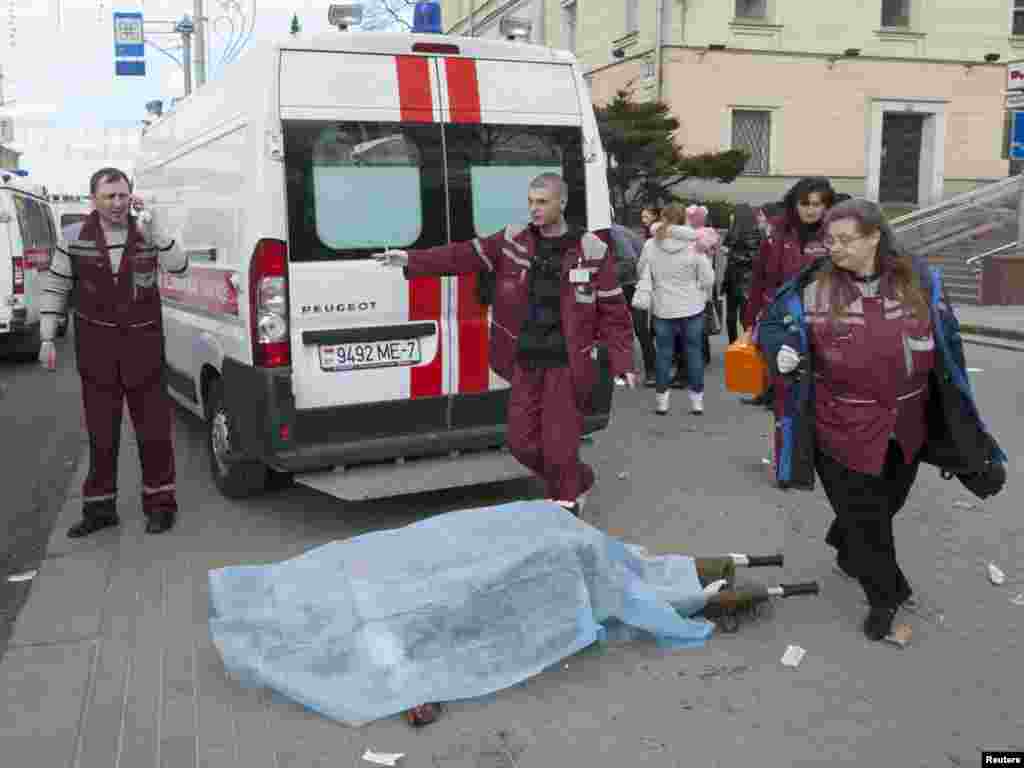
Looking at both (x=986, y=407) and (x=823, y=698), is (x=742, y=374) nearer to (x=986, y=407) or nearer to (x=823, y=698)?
(x=823, y=698)

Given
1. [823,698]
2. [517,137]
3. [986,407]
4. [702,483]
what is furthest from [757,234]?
[823,698]

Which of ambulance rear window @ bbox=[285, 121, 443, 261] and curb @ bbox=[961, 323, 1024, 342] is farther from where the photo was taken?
curb @ bbox=[961, 323, 1024, 342]

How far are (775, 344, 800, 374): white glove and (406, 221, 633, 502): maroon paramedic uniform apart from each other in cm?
128

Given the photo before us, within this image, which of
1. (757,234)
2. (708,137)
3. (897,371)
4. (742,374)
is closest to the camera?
(897,371)

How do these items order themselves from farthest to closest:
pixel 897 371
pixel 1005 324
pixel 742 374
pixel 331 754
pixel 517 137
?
pixel 1005 324 → pixel 517 137 → pixel 742 374 → pixel 897 371 → pixel 331 754

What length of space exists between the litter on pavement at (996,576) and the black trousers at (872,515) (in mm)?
814

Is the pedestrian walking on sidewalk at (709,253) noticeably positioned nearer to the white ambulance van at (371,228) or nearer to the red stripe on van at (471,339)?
the white ambulance van at (371,228)

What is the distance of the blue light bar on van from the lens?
242 inches

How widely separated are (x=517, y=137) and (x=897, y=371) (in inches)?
105

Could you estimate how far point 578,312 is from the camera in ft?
17.3

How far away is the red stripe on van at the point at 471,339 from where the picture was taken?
580 centimetres

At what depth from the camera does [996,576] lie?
4914 millimetres

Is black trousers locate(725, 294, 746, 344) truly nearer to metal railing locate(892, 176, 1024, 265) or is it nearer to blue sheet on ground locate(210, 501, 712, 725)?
blue sheet on ground locate(210, 501, 712, 725)

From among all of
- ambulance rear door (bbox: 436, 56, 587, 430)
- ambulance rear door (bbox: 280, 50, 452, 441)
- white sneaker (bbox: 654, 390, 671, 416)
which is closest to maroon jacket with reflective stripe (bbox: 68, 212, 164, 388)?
ambulance rear door (bbox: 280, 50, 452, 441)
